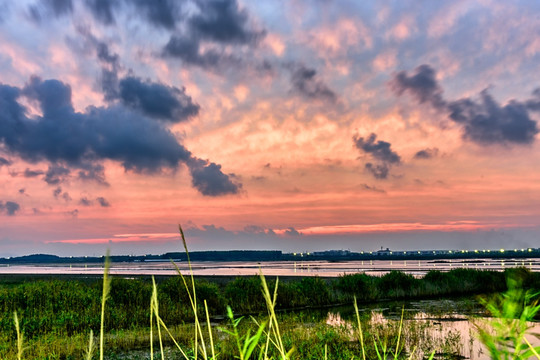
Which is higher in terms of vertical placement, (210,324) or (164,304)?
(210,324)

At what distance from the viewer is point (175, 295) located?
28703 mm

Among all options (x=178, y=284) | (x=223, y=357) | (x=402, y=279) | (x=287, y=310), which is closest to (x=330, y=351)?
(x=223, y=357)

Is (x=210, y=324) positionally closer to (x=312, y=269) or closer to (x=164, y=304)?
(x=164, y=304)

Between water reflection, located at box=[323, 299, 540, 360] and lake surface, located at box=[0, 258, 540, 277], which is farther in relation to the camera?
lake surface, located at box=[0, 258, 540, 277]

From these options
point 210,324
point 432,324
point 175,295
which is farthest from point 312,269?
point 210,324

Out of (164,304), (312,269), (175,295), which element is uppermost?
(175,295)

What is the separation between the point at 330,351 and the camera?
1502cm

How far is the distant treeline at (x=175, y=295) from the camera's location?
2094cm

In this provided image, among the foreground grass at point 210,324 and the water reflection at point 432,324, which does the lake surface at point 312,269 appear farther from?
the water reflection at point 432,324

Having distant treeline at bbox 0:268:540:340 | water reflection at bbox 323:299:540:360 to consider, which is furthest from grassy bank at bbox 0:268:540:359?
water reflection at bbox 323:299:540:360

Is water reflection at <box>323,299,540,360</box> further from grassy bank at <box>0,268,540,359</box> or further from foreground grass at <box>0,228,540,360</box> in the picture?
grassy bank at <box>0,268,540,359</box>

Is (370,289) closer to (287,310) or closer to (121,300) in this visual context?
(287,310)

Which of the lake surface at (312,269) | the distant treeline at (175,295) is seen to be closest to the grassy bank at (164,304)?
the distant treeline at (175,295)

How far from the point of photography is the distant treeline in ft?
68.7
